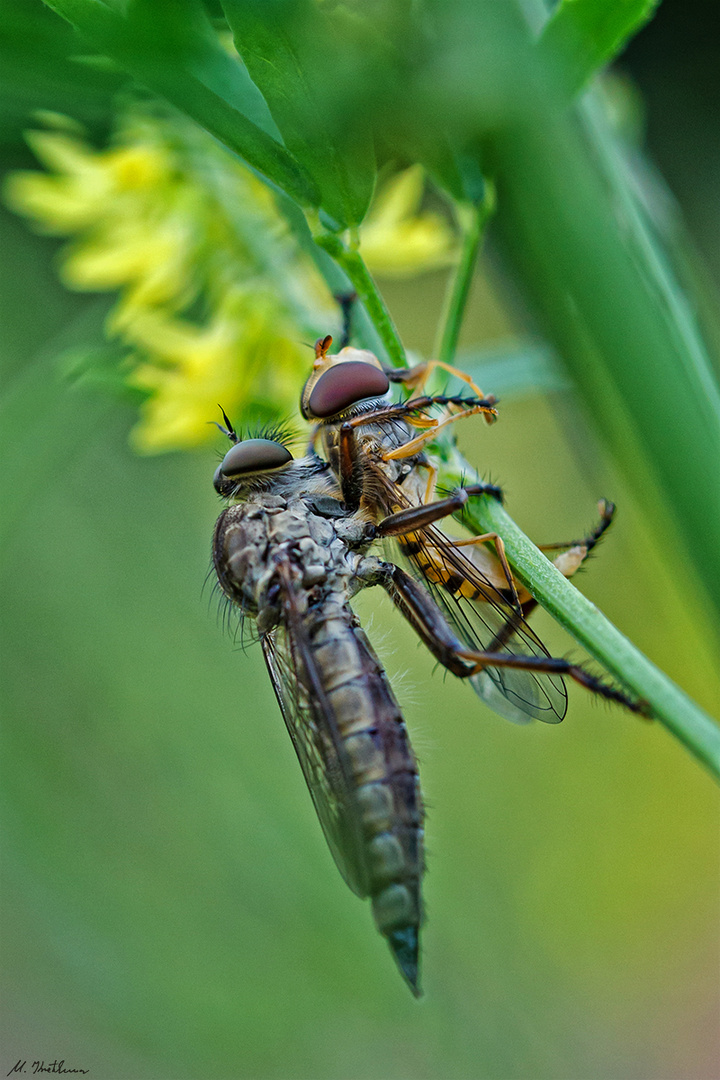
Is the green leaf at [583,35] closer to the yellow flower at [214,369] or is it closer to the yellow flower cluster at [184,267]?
the yellow flower cluster at [184,267]

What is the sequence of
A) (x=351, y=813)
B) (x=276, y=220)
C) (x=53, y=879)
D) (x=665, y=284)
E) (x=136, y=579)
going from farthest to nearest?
(x=136, y=579) < (x=53, y=879) < (x=276, y=220) < (x=351, y=813) < (x=665, y=284)

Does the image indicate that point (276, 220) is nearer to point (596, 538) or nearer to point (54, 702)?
point (596, 538)

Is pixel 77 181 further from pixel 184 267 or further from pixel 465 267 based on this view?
pixel 465 267

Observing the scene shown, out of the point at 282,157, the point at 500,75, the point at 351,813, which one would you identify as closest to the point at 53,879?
the point at 351,813

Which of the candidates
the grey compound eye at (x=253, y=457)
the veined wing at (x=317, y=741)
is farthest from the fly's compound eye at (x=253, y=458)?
the veined wing at (x=317, y=741)

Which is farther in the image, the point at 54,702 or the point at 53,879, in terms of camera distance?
the point at 54,702

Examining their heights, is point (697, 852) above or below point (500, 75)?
below
